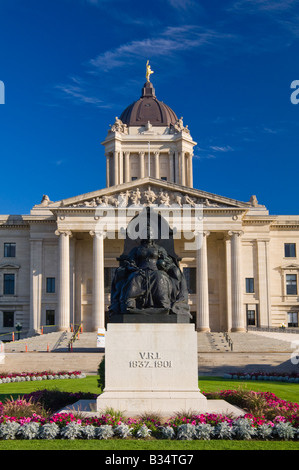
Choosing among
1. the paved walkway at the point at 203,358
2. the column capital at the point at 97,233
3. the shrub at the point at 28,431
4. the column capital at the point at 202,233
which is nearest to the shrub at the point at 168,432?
the shrub at the point at 28,431

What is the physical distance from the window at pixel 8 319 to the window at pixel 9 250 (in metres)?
6.97

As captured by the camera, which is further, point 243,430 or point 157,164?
point 157,164

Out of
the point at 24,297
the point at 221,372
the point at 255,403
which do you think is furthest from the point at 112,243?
the point at 255,403

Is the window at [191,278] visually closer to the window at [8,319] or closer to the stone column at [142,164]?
the window at [8,319]

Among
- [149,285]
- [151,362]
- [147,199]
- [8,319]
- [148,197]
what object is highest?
[148,197]

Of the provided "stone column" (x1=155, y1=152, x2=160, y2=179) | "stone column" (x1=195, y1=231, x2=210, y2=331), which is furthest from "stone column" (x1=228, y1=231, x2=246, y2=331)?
"stone column" (x1=155, y1=152, x2=160, y2=179)

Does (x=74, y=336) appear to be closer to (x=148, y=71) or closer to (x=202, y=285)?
(x=202, y=285)

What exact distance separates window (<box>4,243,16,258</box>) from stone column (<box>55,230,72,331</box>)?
1034 cm

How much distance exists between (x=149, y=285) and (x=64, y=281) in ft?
159

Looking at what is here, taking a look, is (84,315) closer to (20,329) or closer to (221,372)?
(20,329)

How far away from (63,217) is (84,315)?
12010 millimetres

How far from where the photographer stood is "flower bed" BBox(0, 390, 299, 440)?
49.3ft

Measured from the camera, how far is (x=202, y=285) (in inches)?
2606

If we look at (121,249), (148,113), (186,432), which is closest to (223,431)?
(186,432)
